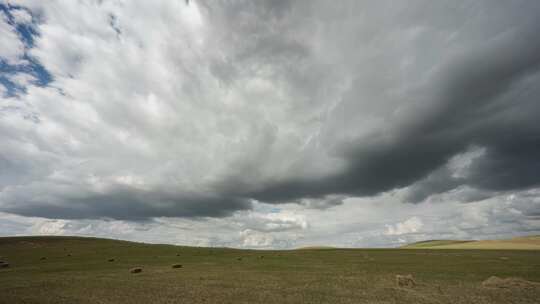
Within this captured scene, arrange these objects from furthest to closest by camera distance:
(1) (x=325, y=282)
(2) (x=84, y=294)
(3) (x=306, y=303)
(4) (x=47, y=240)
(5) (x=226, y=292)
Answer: (4) (x=47, y=240), (1) (x=325, y=282), (5) (x=226, y=292), (2) (x=84, y=294), (3) (x=306, y=303)

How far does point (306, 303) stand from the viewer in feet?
79.4

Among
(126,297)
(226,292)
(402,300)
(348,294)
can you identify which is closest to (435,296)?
(402,300)

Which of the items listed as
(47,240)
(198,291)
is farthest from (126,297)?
(47,240)

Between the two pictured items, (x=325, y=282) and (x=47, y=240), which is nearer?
(x=325, y=282)

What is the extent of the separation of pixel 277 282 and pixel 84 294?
2216cm

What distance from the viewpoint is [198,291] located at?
28.9m

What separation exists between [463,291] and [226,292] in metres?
26.5

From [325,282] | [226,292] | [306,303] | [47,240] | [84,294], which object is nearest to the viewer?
[306,303]

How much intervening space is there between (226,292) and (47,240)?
136m

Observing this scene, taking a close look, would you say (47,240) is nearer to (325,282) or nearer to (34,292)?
(34,292)

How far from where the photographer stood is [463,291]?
29219 millimetres

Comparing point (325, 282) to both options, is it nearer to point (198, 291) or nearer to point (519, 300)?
point (198, 291)

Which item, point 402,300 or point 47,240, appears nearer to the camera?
point 402,300

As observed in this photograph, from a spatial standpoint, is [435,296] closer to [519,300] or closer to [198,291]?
[519,300]
